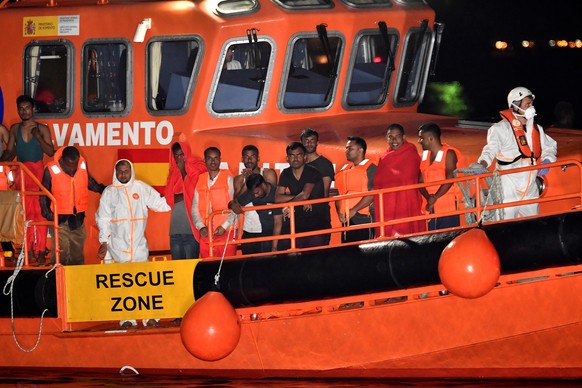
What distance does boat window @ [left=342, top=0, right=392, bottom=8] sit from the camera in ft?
36.0

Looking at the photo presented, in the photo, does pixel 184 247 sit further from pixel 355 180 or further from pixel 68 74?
pixel 68 74

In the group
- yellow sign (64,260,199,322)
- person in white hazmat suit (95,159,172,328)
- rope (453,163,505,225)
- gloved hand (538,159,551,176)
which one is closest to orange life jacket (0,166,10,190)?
person in white hazmat suit (95,159,172,328)

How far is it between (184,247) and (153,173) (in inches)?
30.6

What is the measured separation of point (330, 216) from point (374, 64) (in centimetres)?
174

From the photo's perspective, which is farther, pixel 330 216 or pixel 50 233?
pixel 50 233

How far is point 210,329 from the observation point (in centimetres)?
909

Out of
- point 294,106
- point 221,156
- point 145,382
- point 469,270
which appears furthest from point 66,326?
point 469,270

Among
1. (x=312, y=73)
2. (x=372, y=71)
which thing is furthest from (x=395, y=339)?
(x=372, y=71)

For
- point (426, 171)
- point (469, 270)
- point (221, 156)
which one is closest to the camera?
point (469, 270)

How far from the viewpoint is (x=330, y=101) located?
35.9 ft

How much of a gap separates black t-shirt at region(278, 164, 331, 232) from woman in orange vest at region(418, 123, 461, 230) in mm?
777

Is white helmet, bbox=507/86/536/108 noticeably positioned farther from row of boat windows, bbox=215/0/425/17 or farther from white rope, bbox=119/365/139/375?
white rope, bbox=119/365/139/375

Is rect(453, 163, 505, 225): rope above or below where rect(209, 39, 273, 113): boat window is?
below

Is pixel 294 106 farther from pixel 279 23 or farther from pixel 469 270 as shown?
pixel 469 270
